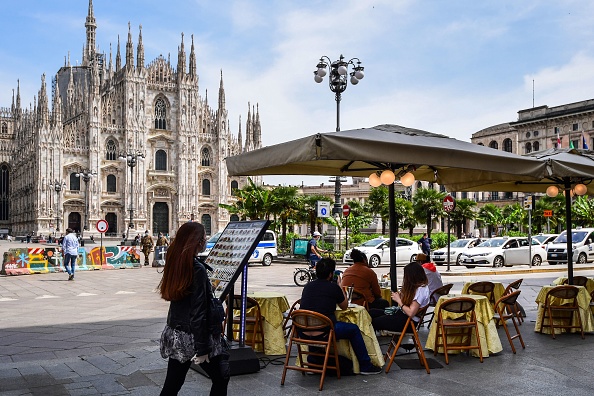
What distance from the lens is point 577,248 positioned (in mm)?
26828

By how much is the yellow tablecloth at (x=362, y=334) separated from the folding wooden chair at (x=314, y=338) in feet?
0.70

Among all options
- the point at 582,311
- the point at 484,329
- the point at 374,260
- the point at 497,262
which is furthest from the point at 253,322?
the point at 497,262

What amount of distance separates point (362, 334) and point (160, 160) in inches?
2466

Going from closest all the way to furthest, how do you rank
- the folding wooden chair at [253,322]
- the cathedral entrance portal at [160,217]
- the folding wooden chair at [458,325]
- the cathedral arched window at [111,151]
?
the folding wooden chair at [458,325]
the folding wooden chair at [253,322]
the cathedral arched window at [111,151]
the cathedral entrance portal at [160,217]

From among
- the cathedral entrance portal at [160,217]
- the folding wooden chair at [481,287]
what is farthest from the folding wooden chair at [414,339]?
the cathedral entrance portal at [160,217]

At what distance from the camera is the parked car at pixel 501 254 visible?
992 inches

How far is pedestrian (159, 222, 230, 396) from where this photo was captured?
13.9ft

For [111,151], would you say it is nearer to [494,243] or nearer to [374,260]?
[374,260]

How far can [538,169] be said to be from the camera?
25.6ft

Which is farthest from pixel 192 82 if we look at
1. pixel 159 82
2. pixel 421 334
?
pixel 421 334

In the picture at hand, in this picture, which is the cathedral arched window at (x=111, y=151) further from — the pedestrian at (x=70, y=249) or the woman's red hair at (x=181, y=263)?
the woman's red hair at (x=181, y=263)

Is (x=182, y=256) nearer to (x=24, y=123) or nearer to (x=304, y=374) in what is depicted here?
(x=304, y=374)

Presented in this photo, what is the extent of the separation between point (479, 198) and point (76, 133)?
49298mm

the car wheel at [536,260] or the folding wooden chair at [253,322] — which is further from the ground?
the folding wooden chair at [253,322]
